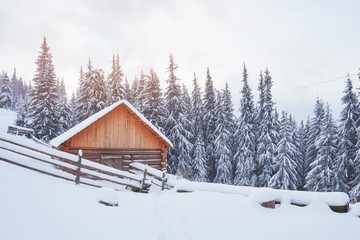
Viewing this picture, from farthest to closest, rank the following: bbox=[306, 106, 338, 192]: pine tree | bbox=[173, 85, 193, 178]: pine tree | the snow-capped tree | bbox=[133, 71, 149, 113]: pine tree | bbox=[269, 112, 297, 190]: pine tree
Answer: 1. the snow-capped tree
2. bbox=[133, 71, 149, 113]: pine tree
3. bbox=[173, 85, 193, 178]: pine tree
4. bbox=[269, 112, 297, 190]: pine tree
5. bbox=[306, 106, 338, 192]: pine tree

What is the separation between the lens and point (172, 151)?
97.9 feet

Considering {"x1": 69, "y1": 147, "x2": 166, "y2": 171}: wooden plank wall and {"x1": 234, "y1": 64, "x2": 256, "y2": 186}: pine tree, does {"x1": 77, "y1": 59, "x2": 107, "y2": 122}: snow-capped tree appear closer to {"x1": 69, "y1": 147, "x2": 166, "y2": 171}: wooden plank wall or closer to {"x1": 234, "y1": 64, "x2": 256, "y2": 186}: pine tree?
{"x1": 69, "y1": 147, "x2": 166, "y2": 171}: wooden plank wall

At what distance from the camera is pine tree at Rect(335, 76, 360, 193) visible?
80.9 feet

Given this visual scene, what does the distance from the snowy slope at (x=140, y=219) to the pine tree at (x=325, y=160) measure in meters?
24.6

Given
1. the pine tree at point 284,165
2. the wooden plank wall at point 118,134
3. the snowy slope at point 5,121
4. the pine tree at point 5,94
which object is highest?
the pine tree at point 5,94

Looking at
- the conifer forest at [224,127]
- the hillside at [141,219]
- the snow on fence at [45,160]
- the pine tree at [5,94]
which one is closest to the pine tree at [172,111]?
the conifer forest at [224,127]

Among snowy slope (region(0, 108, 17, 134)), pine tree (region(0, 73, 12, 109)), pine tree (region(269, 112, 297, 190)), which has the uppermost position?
pine tree (region(0, 73, 12, 109))

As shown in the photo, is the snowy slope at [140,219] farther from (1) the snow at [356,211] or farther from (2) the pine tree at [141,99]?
(2) the pine tree at [141,99]

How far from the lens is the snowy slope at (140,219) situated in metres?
4.22

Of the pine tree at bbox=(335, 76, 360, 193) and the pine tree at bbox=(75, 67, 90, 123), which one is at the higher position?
the pine tree at bbox=(75, 67, 90, 123)

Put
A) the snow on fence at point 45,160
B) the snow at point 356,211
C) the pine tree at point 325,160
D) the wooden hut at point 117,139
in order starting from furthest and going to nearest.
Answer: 1. the pine tree at point 325,160
2. the wooden hut at point 117,139
3. the snow on fence at point 45,160
4. the snow at point 356,211

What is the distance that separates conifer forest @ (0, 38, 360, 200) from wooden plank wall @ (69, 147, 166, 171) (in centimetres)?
986

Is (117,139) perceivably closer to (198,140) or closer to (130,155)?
(130,155)

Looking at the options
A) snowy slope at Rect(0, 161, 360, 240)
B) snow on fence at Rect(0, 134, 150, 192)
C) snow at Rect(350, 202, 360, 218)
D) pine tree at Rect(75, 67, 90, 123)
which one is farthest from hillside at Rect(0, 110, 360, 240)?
pine tree at Rect(75, 67, 90, 123)
